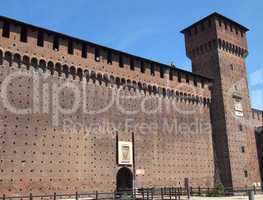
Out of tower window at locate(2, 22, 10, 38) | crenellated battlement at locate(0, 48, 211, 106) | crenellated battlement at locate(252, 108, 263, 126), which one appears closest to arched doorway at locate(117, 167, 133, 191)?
crenellated battlement at locate(0, 48, 211, 106)

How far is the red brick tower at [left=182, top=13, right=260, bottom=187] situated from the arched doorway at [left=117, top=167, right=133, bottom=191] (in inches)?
392

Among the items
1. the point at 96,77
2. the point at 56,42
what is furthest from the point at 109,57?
the point at 56,42

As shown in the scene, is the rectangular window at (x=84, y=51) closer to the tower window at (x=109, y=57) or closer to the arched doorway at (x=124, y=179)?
the tower window at (x=109, y=57)

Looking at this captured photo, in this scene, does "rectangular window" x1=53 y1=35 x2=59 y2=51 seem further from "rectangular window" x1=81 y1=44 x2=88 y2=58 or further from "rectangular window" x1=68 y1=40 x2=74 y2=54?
"rectangular window" x1=81 y1=44 x2=88 y2=58

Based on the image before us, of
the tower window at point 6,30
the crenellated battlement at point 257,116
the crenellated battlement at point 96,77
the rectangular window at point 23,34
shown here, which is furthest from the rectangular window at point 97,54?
the crenellated battlement at point 257,116

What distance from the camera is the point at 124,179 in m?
23.4

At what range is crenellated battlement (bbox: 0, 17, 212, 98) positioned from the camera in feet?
63.9

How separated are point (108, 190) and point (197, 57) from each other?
17589 millimetres

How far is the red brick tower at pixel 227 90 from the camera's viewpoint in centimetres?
2977

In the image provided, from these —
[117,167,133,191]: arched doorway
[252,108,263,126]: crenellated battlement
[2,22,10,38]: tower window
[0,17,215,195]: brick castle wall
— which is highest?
[2,22,10,38]: tower window

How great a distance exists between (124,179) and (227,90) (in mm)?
13864

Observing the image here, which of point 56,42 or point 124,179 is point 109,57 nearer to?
point 56,42

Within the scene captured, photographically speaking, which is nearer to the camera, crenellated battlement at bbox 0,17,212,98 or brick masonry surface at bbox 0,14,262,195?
brick masonry surface at bbox 0,14,262,195

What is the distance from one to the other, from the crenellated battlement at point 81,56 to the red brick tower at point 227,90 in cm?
394
